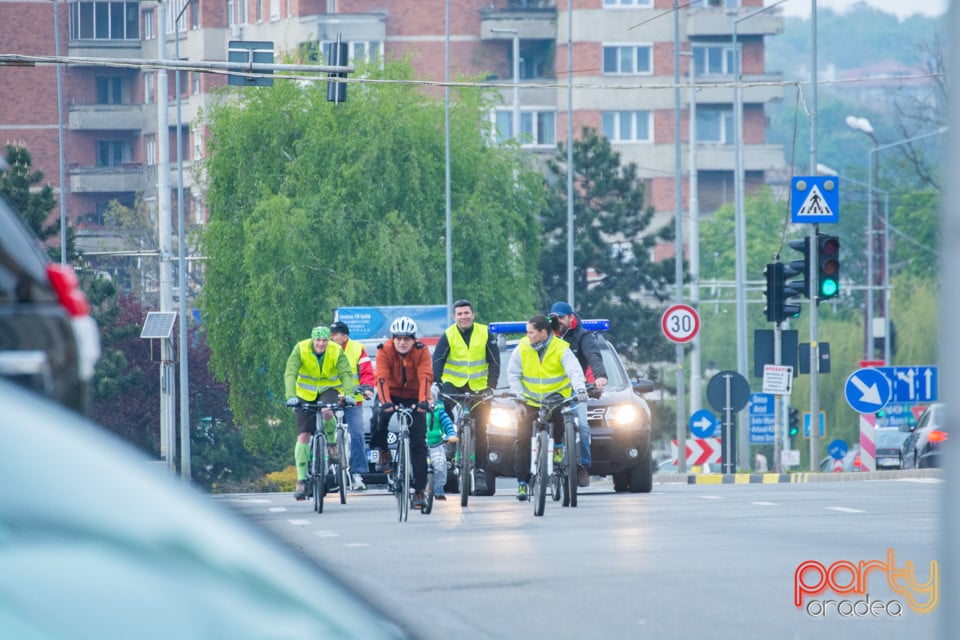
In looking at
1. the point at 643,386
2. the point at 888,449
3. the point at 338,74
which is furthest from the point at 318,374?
the point at 888,449

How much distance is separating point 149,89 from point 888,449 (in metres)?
61.0

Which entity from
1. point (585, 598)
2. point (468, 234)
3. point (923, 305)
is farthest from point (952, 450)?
point (923, 305)

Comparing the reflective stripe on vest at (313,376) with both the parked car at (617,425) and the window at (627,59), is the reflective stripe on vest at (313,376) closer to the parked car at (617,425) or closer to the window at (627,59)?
the parked car at (617,425)

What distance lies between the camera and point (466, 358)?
17609 mm

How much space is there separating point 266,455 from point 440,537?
52911mm

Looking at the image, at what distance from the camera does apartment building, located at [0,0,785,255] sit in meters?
91.4

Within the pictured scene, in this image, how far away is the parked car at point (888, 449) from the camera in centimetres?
4550

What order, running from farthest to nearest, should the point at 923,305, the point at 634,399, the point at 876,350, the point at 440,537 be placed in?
the point at 876,350 → the point at 923,305 → the point at 634,399 → the point at 440,537

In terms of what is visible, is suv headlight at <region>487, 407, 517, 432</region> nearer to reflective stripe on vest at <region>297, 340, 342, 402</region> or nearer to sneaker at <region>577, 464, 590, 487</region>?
sneaker at <region>577, 464, 590, 487</region>

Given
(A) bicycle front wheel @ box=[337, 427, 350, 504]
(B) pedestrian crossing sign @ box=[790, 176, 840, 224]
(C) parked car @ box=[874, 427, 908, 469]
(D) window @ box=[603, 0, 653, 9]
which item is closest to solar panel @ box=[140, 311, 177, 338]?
(B) pedestrian crossing sign @ box=[790, 176, 840, 224]

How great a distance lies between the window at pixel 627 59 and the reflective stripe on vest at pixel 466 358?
265 ft

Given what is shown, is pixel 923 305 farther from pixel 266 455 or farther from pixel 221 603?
pixel 221 603

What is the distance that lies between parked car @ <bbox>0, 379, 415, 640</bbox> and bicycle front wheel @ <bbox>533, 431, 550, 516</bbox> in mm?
Result: 14014

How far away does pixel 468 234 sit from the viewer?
55.6 metres
